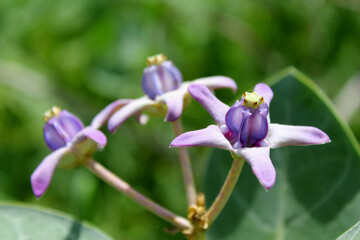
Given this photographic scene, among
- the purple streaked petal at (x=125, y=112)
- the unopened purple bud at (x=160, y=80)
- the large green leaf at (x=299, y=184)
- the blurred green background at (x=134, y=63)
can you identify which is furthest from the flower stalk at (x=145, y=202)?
the blurred green background at (x=134, y=63)

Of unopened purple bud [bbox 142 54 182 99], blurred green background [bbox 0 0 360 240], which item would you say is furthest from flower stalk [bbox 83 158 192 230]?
blurred green background [bbox 0 0 360 240]

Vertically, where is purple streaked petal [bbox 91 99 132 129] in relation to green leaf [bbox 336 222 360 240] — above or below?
above

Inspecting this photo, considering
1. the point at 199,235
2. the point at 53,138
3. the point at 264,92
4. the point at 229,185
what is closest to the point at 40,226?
the point at 53,138

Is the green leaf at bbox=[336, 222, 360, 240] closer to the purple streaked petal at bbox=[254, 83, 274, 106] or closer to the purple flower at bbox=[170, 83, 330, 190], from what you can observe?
the purple flower at bbox=[170, 83, 330, 190]

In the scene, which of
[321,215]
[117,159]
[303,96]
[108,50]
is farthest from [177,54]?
[321,215]

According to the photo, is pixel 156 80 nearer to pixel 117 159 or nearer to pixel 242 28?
pixel 117 159
